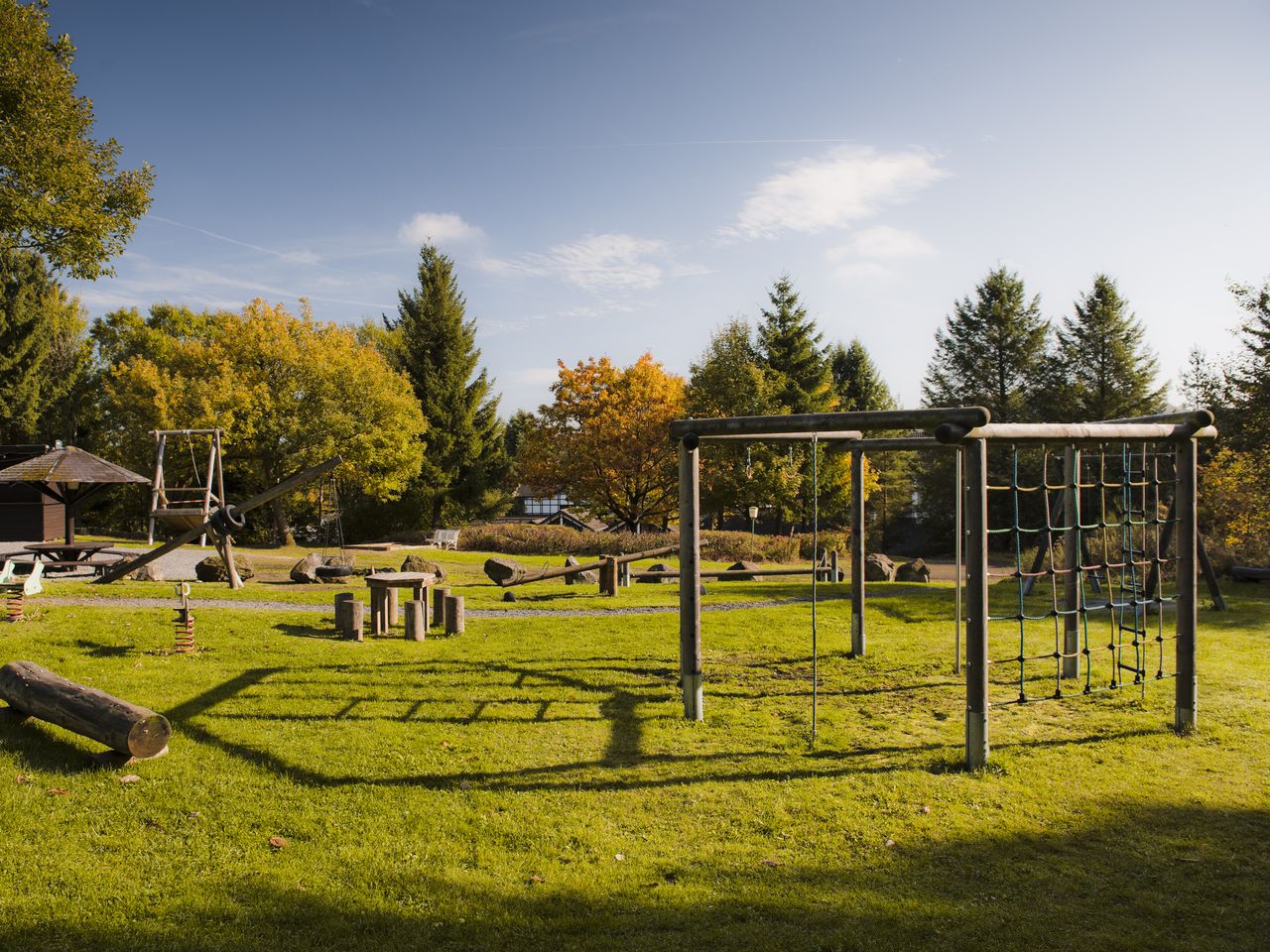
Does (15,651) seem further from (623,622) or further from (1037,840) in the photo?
(1037,840)

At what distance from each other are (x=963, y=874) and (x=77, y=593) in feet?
51.3

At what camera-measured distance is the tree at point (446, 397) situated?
145 ft

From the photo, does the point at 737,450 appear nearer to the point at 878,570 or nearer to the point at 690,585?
the point at 878,570

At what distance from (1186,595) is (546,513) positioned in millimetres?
60125

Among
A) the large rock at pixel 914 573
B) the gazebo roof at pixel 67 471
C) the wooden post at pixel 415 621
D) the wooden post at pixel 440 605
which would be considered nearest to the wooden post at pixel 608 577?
the wooden post at pixel 440 605

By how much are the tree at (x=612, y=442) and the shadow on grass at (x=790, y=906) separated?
30.6 m

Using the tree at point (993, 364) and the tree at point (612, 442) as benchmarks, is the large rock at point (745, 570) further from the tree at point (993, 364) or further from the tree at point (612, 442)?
the tree at point (993, 364)

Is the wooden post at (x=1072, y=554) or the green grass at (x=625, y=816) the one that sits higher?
the wooden post at (x=1072, y=554)

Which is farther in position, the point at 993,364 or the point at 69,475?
the point at 993,364

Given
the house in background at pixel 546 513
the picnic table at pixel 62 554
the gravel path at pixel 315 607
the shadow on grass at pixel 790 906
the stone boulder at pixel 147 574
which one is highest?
the house in background at pixel 546 513

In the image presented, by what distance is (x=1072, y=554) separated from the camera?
8922 mm

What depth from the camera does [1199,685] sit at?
359 inches

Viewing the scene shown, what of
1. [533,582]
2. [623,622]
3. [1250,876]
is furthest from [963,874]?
[533,582]

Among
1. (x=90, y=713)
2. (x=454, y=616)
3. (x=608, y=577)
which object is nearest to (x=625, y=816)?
(x=90, y=713)
